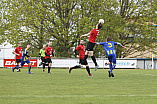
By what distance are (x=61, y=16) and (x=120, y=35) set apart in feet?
27.4

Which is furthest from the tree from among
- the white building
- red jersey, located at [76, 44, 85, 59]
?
red jersey, located at [76, 44, 85, 59]

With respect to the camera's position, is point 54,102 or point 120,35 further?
point 120,35

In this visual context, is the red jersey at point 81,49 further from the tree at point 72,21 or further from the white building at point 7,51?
the white building at point 7,51

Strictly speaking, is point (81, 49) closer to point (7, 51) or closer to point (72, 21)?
point (72, 21)

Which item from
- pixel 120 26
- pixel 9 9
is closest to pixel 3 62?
pixel 9 9

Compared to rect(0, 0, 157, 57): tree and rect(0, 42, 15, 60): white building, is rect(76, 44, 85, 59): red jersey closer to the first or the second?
rect(0, 0, 157, 57): tree

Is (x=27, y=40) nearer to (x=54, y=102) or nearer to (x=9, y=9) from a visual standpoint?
(x=9, y=9)

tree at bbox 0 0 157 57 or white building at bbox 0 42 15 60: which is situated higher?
tree at bbox 0 0 157 57

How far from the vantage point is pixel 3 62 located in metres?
37.7

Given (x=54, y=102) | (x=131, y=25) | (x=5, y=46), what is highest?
(x=131, y=25)

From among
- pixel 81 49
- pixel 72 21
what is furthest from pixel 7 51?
pixel 81 49

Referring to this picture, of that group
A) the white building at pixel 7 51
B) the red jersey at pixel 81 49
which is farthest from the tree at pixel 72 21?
the red jersey at pixel 81 49

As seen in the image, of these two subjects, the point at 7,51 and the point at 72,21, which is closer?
the point at 72,21

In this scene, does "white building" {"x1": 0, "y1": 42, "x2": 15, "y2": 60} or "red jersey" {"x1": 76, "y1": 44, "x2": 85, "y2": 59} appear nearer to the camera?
"red jersey" {"x1": 76, "y1": 44, "x2": 85, "y2": 59}
